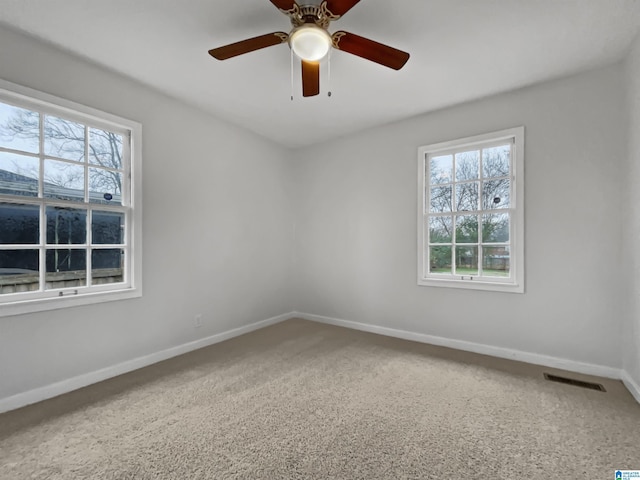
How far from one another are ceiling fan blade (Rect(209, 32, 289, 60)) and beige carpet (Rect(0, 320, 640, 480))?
2416 millimetres

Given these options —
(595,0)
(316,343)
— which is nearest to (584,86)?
(595,0)

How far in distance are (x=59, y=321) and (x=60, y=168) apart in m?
1.22

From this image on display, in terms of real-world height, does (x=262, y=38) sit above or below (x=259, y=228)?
above

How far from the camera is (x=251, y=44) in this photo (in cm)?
191

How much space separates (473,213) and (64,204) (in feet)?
12.5

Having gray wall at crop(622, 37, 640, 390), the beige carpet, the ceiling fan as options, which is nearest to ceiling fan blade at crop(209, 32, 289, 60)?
the ceiling fan

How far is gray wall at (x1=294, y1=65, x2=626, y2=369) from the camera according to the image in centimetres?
260

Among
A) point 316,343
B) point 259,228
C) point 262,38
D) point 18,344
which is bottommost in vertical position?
point 316,343

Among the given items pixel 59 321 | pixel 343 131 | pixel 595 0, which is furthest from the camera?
pixel 343 131

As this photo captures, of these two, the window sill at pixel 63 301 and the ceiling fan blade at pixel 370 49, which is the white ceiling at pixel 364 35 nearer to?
the ceiling fan blade at pixel 370 49

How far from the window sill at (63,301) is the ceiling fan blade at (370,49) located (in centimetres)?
267

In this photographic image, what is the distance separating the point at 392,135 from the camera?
3.76m

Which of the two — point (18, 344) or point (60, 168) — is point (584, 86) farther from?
point (18, 344)

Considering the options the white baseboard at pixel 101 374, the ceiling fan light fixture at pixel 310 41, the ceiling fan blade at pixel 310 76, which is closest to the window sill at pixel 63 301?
the white baseboard at pixel 101 374
